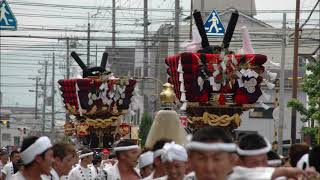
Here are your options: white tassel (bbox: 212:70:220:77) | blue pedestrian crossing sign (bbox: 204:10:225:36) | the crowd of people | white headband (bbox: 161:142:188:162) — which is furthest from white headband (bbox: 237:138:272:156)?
blue pedestrian crossing sign (bbox: 204:10:225:36)

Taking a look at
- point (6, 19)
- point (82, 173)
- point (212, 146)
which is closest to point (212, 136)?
point (212, 146)

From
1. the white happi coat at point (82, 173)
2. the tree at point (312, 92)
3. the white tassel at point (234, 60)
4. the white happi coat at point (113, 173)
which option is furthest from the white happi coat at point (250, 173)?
the tree at point (312, 92)

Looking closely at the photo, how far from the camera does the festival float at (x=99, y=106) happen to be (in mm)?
21188

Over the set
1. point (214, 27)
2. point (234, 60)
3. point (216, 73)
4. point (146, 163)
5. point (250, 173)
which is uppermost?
point (214, 27)

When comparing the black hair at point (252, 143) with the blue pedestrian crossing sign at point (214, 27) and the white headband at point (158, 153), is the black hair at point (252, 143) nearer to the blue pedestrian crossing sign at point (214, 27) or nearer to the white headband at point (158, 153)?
the white headband at point (158, 153)

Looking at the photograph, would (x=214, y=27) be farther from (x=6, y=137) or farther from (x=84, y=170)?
(x=6, y=137)

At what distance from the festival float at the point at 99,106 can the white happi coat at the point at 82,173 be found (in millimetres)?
5907

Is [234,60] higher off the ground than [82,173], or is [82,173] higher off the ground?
[234,60]

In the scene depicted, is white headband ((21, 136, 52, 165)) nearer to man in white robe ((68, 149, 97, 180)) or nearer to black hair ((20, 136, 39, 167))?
black hair ((20, 136, 39, 167))

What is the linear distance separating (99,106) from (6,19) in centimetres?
366

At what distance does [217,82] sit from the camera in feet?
41.7

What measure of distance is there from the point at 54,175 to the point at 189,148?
4.38m

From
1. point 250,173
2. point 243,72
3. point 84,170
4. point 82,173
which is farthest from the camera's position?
point 84,170

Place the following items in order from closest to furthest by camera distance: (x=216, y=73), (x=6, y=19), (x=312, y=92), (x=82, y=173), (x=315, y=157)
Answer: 1. (x=315, y=157)
2. (x=216, y=73)
3. (x=82, y=173)
4. (x=6, y=19)
5. (x=312, y=92)
